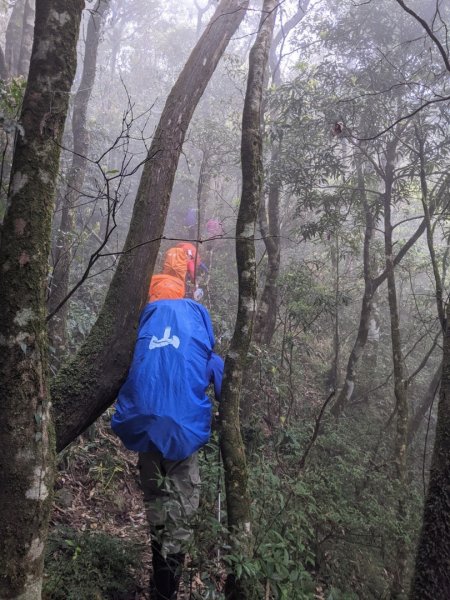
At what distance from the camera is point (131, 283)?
3.54 metres

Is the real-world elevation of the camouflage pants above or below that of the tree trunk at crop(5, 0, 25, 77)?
below

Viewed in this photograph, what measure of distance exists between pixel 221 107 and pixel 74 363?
54.9 feet

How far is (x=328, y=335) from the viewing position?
34.5ft

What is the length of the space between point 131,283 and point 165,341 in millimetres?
717

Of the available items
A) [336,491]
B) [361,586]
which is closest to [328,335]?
[336,491]

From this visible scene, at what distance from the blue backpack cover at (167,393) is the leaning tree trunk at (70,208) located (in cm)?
222

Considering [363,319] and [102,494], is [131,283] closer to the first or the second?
[102,494]

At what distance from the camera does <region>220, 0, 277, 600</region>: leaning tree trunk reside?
8.58ft

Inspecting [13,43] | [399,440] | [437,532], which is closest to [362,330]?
[399,440]

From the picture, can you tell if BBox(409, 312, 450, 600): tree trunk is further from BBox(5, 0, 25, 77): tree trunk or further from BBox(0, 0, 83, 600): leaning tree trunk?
BBox(5, 0, 25, 77): tree trunk

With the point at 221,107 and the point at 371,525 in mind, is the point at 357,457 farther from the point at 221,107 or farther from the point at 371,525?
the point at 221,107

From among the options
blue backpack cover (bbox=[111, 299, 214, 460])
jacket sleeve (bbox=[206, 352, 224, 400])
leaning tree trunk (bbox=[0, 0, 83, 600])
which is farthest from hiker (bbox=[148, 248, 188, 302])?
leaning tree trunk (bbox=[0, 0, 83, 600])

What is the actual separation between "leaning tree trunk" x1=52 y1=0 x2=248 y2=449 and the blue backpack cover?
20 cm

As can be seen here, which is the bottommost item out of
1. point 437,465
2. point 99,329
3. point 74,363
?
point 437,465
